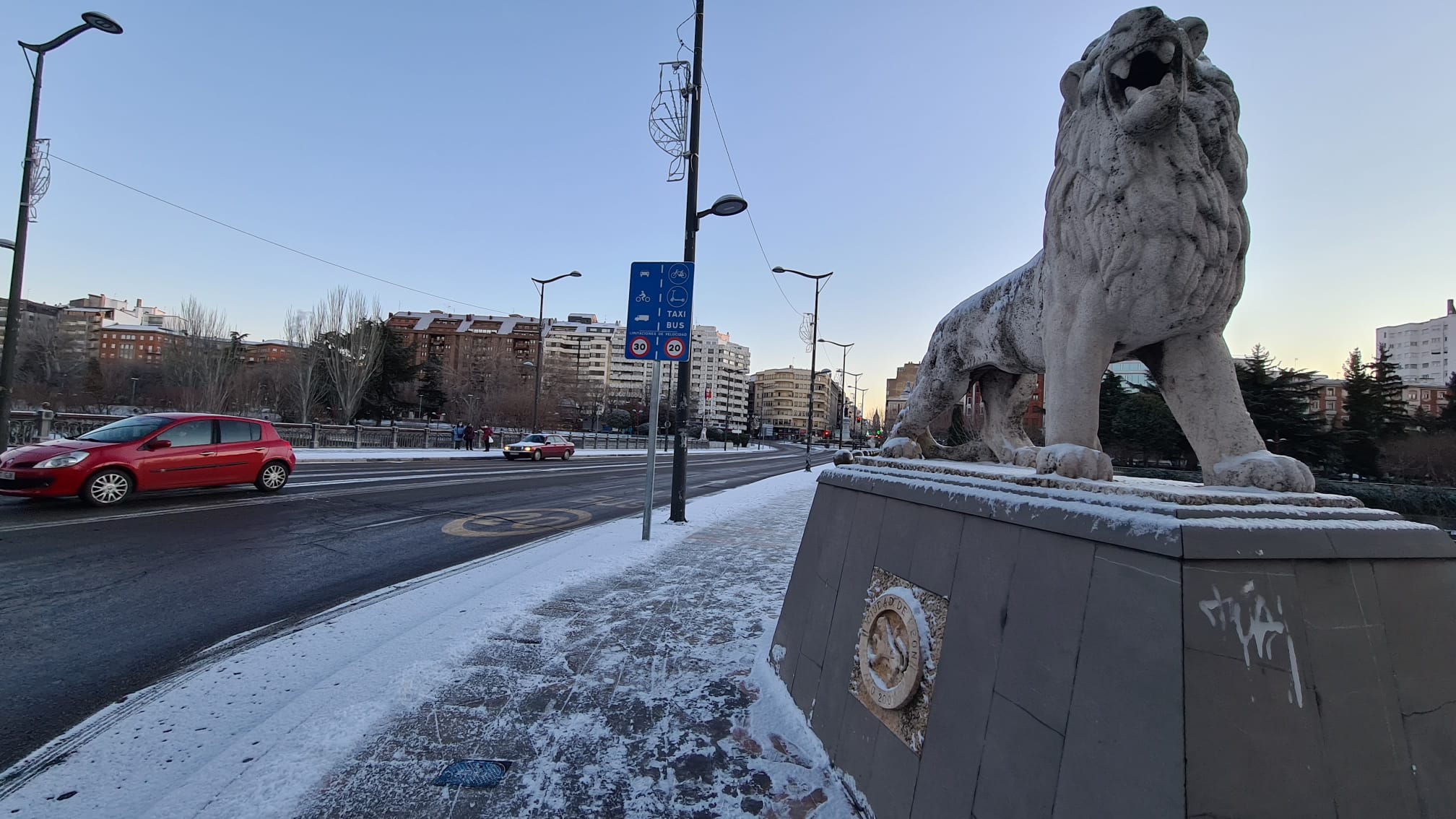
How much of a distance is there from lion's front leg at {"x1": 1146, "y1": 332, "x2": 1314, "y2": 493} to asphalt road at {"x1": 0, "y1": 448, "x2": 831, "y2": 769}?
480 cm

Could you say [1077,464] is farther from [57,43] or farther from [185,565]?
[57,43]

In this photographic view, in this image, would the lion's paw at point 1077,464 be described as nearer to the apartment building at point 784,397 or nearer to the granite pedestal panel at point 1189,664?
the granite pedestal panel at point 1189,664

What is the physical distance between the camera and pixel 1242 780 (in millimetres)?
1184

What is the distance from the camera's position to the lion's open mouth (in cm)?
210

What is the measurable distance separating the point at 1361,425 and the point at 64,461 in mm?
38009

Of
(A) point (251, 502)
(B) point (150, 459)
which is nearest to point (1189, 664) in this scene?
(A) point (251, 502)

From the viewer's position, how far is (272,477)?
10000 millimetres

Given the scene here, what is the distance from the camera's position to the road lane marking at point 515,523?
7.63 meters

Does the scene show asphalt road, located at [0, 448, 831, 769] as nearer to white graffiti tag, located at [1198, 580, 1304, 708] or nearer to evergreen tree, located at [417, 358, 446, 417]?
white graffiti tag, located at [1198, 580, 1304, 708]

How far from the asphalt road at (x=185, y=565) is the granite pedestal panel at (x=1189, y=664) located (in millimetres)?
3655

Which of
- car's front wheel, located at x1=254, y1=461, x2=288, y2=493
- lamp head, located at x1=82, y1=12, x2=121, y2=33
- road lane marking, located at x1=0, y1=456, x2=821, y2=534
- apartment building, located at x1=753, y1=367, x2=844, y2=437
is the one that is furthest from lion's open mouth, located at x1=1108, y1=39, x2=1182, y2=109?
apartment building, located at x1=753, y1=367, x2=844, y2=437

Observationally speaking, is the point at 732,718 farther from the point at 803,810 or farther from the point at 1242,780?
the point at 1242,780

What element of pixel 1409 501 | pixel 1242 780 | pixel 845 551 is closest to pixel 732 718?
pixel 845 551

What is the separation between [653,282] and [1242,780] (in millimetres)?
7225
